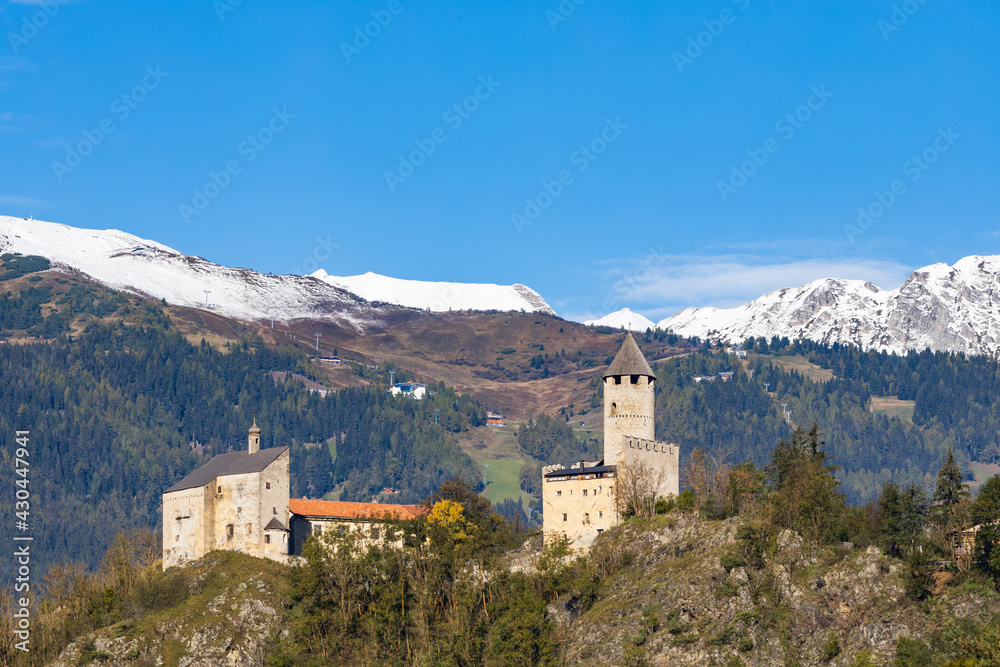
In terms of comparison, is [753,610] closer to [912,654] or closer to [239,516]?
[912,654]

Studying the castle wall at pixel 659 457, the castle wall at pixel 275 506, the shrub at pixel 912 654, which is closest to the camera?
the shrub at pixel 912 654

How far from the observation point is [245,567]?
112 metres

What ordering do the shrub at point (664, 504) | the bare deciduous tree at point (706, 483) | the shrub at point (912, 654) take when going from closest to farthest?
the shrub at point (912, 654) < the bare deciduous tree at point (706, 483) < the shrub at point (664, 504)

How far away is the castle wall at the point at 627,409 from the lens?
116250 mm

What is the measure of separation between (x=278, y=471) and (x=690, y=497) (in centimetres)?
3659

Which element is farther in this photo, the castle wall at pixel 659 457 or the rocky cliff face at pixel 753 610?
the castle wall at pixel 659 457

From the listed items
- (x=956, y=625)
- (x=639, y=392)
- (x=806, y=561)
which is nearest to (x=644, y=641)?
(x=806, y=561)

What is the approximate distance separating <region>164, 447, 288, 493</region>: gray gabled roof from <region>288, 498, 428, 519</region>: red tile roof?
17.0 ft

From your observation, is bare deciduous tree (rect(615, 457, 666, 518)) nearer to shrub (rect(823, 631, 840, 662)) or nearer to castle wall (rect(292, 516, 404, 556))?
castle wall (rect(292, 516, 404, 556))

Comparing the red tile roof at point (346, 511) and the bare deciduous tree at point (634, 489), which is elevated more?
the bare deciduous tree at point (634, 489)

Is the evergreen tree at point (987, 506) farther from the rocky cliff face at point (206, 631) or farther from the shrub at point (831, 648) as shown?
the rocky cliff face at point (206, 631)

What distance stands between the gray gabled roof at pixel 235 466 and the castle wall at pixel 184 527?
1.10m

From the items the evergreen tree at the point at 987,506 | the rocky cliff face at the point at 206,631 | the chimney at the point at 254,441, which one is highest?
the chimney at the point at 254,441

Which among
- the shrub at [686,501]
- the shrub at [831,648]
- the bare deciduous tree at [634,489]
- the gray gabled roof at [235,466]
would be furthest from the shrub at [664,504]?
the gray gabled roof at [235,466]
